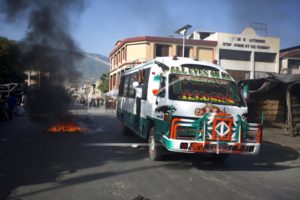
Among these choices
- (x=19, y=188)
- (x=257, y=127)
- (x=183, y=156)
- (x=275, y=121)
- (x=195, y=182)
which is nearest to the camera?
(x=19, y=188)

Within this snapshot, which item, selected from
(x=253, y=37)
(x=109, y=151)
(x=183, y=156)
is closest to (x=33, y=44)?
(x=109, y=151)

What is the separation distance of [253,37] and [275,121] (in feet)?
119

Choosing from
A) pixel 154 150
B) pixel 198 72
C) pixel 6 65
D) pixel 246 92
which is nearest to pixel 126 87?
pixel 198 72

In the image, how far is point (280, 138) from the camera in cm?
1538

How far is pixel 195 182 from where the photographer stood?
708cm

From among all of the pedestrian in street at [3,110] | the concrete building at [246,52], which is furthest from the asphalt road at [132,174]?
the concrete building at [246,52]

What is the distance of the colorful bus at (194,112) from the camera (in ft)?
26.0

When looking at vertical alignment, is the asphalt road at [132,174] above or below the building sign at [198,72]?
below

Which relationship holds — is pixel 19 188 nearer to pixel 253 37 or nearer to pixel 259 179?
pixel 259 179

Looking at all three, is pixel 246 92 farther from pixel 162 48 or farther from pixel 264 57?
pixel 264 57

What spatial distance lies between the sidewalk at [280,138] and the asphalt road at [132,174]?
2021 mm

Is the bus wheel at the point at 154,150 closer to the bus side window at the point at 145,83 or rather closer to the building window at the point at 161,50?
the bus side window at the point at 145,83

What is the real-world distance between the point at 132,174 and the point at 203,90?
2.66 meters

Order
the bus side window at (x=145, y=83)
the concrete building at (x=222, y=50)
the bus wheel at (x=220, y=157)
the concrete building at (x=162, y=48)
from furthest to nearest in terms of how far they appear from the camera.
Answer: the concrete building at (x=222, y=50) → the concrete building at (x=162, y=48) → the bus side window at (x=145, y=83) → the bus wheel at (x=220, y=157)
